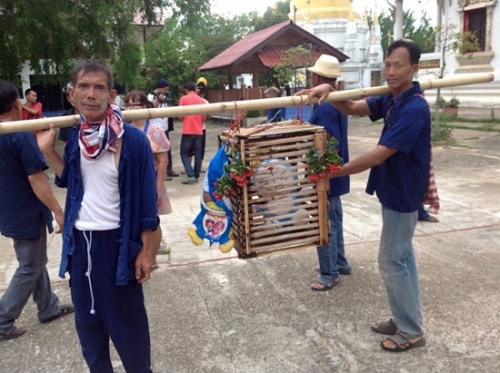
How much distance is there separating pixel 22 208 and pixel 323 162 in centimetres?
202

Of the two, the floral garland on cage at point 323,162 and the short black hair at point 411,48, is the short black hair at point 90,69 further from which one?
the short black hair at point 411,48

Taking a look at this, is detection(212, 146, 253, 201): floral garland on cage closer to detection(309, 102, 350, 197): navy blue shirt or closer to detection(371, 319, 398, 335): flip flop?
detection(309, 102, 350, 197): navy blue shirt

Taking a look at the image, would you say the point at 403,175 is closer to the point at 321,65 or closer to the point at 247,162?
the point at 247,162

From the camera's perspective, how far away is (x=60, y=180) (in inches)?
99.0

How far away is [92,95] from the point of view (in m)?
2.25

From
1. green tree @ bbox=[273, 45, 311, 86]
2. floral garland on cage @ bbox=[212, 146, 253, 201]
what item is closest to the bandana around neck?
floral garland on cage @ bbox=[212, 146, 253, 201]

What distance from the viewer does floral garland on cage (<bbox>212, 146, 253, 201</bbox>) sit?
2687 millimetres

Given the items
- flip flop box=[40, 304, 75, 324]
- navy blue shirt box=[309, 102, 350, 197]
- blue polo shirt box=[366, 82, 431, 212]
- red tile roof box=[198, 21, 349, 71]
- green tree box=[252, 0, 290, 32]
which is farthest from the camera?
green tree box=[252, 0, 290, 32]

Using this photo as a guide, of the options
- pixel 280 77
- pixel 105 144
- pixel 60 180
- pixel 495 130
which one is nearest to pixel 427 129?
pixel 105 144

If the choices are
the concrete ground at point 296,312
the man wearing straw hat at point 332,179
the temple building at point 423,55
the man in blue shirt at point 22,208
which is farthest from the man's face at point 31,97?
the temple building at point 423,55

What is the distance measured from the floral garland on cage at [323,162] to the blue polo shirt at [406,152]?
0.98 feet

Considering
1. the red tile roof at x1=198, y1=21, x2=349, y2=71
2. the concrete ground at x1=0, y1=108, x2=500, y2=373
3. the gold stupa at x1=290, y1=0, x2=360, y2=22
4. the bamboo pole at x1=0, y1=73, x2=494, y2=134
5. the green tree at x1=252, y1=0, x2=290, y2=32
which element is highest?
the green tree at x1=252, y1=0, x2=290, y2=32

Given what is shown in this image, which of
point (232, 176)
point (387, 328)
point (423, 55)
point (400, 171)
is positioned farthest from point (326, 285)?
point (423, 55)

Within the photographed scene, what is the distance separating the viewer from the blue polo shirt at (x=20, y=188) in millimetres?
3090
